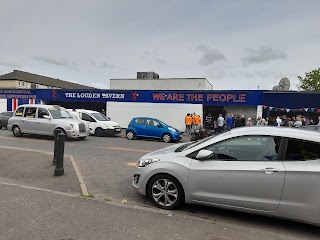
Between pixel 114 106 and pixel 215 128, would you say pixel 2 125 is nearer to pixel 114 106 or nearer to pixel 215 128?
pixel 114 106

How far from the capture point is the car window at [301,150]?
3.85 metres

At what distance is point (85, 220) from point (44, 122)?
10.4 m

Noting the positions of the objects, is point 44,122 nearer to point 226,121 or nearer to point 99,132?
point 99,132

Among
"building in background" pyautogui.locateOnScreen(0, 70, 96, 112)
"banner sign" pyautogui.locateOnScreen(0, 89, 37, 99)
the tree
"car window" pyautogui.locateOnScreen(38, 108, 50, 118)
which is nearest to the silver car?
"car window" pyautogui.locateOnScreen(38, 108, 50, 118)

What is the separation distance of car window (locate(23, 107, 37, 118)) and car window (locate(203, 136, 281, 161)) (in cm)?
1172

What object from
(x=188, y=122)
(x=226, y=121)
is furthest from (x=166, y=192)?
(x=188, y=122)

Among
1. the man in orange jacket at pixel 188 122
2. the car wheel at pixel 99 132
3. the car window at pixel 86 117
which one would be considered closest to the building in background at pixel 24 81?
the car window at pixel 86 117

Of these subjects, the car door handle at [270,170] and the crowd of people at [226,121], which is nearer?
the car door handle at [270,170]

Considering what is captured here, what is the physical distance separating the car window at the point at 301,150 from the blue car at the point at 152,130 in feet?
37.3

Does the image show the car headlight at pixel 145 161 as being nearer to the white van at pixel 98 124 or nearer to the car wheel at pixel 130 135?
the car wheel at pixel 130 135

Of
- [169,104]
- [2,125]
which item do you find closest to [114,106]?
[169,104]

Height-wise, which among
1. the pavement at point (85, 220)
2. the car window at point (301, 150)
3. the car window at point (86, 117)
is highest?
the car window at point (86, 117)

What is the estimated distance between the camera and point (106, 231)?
365 cm

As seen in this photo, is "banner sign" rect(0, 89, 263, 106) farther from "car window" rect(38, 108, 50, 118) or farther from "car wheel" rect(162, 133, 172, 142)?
"car window" rect(38, 108, 50, 118)
